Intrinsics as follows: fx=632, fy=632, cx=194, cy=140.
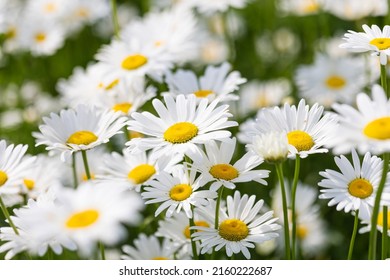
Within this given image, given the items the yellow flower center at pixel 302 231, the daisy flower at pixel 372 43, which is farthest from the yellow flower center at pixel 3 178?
the yellow flower center at pixel 302 231

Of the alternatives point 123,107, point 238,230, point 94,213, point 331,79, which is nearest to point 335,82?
point 331,79

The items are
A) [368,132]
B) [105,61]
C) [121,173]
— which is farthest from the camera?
[105,61]

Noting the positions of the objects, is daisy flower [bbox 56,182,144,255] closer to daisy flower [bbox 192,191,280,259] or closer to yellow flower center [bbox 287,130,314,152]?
daisy flower [bbox 192,191,280,259]

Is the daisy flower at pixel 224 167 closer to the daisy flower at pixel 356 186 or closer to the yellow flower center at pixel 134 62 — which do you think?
the daisy flower at pixel 356 186

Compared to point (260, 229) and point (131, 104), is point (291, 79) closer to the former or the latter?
point (131, 104)
